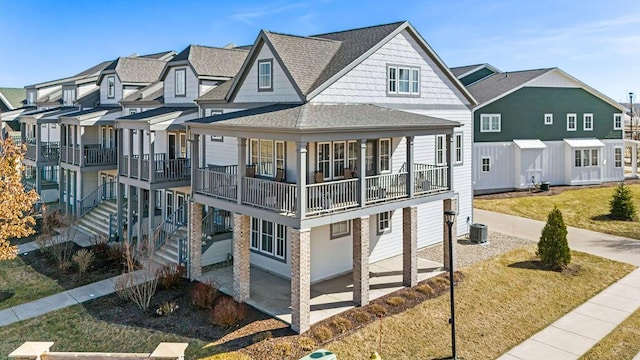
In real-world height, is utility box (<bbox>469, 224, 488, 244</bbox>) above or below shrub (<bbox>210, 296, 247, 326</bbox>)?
above

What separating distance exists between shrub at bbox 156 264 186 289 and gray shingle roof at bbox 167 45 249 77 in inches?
394

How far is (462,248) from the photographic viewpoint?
71.5 ft

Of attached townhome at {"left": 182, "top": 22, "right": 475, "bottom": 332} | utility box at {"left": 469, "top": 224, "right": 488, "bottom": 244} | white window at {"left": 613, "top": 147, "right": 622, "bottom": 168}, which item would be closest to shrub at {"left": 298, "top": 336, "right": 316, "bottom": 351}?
attached townhome at {"left": 182, "top": 22, "right": 475, "bottom": 332}

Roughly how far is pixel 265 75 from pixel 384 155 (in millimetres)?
5802

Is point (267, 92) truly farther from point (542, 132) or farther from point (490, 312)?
point (542, 132)

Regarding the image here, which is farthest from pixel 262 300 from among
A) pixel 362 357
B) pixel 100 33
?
pixel 100 33

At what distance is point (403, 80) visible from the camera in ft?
65.6

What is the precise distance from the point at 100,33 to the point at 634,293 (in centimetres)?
4009

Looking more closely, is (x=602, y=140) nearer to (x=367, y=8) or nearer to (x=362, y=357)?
(x=367, y=8)

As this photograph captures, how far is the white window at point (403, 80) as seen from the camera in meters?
19.5

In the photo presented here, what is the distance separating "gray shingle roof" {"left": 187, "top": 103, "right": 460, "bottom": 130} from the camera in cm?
1416

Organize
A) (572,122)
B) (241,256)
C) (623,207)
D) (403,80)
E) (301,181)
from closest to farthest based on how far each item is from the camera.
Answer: (301,181) → (241,256) → (403,80) → (623,207) → (572,122)

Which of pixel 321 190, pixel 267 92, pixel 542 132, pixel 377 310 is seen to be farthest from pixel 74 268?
pixel 542 132

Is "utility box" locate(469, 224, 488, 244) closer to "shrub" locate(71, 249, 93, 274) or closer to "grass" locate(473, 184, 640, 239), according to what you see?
"grass" locate(473, 184, 640, 239)
